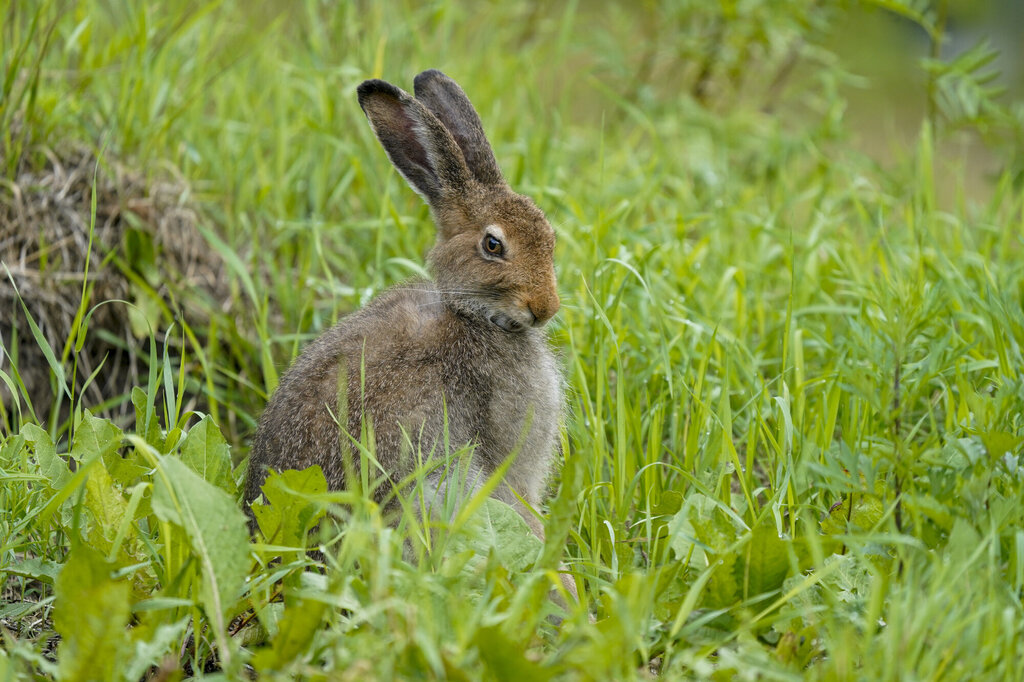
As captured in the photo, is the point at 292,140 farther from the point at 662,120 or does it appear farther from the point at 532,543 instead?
the point at 532,543

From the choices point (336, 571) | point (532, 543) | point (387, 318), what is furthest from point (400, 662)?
point (387, 318)

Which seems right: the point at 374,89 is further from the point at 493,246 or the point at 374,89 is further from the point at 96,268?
the point at 96,268

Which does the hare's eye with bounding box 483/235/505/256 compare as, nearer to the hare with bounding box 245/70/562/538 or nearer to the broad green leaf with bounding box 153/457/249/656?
the hare with bounding box 245/70/562/538

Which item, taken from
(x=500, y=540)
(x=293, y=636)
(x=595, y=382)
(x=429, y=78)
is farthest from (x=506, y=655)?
(x=429, y=78)

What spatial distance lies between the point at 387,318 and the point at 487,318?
1.23 feet

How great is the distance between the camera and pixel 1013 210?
17.0ft

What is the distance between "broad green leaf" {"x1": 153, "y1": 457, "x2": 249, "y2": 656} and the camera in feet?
7.97

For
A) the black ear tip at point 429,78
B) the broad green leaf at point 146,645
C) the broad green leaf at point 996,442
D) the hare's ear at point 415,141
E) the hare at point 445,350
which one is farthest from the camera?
the black ear tip at point 429,78

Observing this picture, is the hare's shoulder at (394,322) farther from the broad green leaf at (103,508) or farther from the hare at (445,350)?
the broad green leaf at (103,508)

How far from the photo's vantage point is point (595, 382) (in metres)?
3.91

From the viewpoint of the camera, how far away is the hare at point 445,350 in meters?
3.21

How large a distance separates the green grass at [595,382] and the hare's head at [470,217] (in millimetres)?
263

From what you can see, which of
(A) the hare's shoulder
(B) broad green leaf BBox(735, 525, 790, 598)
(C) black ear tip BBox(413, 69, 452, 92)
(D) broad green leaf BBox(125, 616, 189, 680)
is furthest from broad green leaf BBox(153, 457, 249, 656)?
(C) black ear tip BBox(413, 69, 452, 92)

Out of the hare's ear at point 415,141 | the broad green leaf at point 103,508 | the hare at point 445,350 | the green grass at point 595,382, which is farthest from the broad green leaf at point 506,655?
the hare's ear at point 415,141
